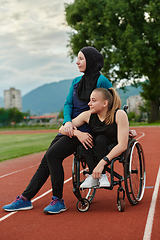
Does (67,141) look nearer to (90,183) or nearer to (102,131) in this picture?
(102,131)

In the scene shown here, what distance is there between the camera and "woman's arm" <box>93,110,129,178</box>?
3404 mm

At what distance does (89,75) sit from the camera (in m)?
3.87

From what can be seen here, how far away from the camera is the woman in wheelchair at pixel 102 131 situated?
3.45 meters

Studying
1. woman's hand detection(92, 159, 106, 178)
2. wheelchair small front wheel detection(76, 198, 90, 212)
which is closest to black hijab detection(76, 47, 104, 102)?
woman's hand detection(92, 159, 106, 178)

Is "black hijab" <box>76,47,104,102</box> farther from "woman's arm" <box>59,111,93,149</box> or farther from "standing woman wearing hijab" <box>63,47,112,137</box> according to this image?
"woman's arm" <box>59,111,93,149</box>

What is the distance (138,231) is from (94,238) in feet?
1.39

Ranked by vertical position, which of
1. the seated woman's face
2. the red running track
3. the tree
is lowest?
the red running track

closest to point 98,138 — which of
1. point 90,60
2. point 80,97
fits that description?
point 80,97

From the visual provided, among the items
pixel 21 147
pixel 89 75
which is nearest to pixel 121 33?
pixel 21 147

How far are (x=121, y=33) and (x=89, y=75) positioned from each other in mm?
27345

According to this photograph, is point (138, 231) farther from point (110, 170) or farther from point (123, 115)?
point (123, 115)

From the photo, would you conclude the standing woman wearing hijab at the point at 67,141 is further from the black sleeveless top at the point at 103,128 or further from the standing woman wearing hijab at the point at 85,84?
the black sleeveless top at the point at 103,128

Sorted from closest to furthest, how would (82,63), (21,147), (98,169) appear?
(98,169)
(82,63)
(21,147)

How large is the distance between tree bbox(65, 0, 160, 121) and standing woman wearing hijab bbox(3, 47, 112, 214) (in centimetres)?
2517
